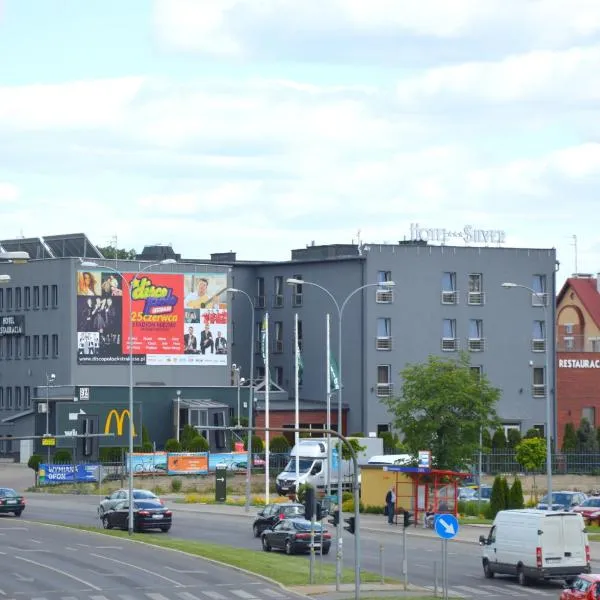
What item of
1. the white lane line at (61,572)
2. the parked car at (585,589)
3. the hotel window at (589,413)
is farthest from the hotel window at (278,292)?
the parked car at (585,589)

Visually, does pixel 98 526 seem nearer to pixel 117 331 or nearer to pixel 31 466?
pixel 31 466

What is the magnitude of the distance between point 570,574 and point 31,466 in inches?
2286

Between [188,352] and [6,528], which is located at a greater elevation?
[188,352]

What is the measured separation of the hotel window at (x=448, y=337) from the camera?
110438 millimetres

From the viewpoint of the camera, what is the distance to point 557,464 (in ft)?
297

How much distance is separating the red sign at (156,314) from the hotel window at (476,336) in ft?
69.6

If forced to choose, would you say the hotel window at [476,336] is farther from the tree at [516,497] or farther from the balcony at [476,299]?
the tree at [516,497]

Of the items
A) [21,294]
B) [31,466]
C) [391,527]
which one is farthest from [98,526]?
[21,294]

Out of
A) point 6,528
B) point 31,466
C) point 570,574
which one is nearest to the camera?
point 570,574

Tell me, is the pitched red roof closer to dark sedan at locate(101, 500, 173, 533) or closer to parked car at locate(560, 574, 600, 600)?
dark sedan at locate(101, 500, 173, 533)

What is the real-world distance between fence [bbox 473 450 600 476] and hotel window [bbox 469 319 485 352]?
63.9ft

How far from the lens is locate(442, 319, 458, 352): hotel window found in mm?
110438

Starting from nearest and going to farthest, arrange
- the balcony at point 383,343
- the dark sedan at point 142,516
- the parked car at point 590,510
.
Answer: the dark sedan at point 142,516
the parked car at point 590,510
the balcony at point 383,343

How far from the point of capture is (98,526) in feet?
210
